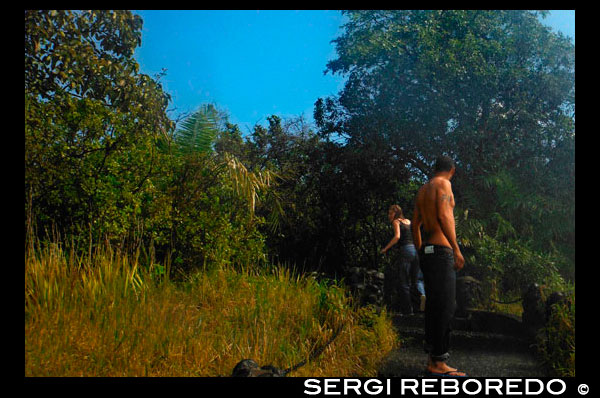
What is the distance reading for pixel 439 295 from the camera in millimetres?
4102

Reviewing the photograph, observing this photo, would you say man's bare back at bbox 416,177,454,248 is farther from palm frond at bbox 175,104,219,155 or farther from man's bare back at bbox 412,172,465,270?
palm frond at bbox 175,104,219,155

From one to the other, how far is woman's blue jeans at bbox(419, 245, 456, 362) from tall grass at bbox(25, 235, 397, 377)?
965 mm

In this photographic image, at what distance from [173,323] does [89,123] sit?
85.5 inches

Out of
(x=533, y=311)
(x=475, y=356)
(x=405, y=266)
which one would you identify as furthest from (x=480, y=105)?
(x=475, y=356)

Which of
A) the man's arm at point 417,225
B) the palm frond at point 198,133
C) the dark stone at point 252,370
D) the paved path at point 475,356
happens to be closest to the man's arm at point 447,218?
the man's arm at point 417,225

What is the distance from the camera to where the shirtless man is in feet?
13.4

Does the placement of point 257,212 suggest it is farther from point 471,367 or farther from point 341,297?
point 471,367

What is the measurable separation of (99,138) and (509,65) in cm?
634

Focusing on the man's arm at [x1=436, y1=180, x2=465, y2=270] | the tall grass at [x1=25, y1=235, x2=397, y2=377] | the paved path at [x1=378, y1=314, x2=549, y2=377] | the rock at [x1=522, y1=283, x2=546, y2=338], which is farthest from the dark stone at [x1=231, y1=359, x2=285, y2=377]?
the rock at [x1=522, y1=283, x2=546, y2=338]

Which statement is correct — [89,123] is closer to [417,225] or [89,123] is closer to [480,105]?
[417,225]

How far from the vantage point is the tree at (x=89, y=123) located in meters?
4.46

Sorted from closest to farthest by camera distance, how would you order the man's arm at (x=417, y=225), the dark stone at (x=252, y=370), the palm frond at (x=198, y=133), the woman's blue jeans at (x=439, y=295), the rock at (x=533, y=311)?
1. the dark stone at (x=252, y=370)
2. the woman's blue jeans at (x=439, y=295)
3. the man's arm at (x=417, y=225)
4. the rock at (x=533, y=311)
5. the palm frond at (x=198, y=133)

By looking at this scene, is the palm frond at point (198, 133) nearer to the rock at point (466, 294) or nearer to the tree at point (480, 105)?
the tree at point (480, 105)
